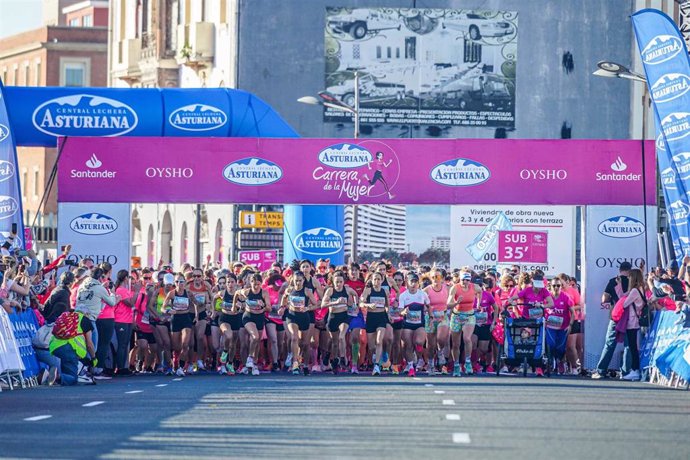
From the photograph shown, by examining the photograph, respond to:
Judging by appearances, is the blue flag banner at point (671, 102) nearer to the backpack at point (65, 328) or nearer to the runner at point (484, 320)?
the runner at point (484, 320)

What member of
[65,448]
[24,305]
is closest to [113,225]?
[24,305]

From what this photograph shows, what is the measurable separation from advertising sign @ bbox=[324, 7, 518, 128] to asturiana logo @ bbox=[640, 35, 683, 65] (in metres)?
31.3

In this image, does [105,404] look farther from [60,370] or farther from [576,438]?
[576,438]

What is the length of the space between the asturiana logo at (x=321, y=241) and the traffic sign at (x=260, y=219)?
41.4 feet

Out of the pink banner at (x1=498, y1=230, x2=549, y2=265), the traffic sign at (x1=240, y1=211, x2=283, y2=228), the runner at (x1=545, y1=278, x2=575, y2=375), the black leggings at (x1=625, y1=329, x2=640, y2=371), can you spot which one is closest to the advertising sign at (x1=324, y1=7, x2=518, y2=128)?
the traffic sign at (x1=240, y1=211, x2=283, y2=228)

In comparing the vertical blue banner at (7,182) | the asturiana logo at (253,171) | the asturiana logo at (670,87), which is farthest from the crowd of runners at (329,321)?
the asturiana logo at (670,87)

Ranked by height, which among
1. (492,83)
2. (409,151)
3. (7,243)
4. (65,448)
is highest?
(492,83)

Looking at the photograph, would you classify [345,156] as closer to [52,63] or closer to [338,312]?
[338,312]

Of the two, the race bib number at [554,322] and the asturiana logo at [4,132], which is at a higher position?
the asturiana logo at [4,132]

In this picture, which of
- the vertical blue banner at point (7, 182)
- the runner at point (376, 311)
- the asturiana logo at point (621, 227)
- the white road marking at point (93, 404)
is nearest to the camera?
the white road marking at point (93, 404)

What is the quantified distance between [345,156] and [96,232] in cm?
449

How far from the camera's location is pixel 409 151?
30.2 m

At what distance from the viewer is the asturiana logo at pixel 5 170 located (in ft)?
96.8

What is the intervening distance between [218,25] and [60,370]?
120 feet
